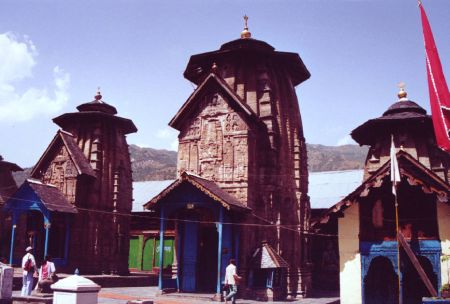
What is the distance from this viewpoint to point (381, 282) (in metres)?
18.5

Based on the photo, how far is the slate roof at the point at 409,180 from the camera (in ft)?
51.8

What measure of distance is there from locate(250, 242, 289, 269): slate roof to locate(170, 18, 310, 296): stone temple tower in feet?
1.73

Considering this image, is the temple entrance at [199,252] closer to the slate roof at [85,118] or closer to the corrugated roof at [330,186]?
the corrugated roof at [330,186]

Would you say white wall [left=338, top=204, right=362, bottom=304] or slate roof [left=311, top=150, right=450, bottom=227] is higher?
slate roof [left=311, top=150, right=450, bottom=227]

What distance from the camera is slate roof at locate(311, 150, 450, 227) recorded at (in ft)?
51.8

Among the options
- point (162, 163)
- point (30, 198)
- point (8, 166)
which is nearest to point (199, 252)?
point (30, 198)

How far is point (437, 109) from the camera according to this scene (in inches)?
470

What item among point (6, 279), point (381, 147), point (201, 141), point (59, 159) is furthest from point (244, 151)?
point (59, 159)

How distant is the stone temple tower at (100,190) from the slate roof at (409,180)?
2076 cm

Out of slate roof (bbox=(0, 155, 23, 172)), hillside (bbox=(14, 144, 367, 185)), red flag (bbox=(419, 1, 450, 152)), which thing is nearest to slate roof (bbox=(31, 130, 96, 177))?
slate roof (bbox=(0, 155, 23, 172))

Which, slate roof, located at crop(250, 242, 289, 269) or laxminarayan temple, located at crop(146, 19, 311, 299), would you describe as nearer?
slate roof, located at crop(250, 242, 289, 269)

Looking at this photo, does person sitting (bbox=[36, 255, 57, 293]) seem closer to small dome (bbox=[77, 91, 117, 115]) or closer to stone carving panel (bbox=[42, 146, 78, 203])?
stone carving panel (bbox=[42, 146, 78, 203])

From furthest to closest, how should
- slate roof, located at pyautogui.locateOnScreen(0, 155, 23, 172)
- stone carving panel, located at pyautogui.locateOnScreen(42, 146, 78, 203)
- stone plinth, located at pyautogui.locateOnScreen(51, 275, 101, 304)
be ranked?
1. slate roof, located at pyautogui.locateOnScreen(0, 155, 23, 172)
2. stone carving panel, located at pyautogui.locateOnScreen(42, 146, 78, 203)
3. stone plinth, located at pyautogui.locateOnScreen(51, 275, 101, 304)

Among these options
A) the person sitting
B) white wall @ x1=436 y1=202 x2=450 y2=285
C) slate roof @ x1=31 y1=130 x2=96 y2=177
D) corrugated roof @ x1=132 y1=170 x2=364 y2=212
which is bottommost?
the person sitting
